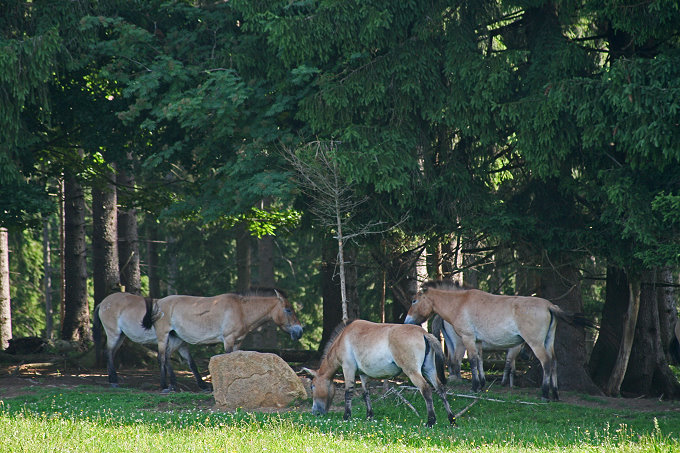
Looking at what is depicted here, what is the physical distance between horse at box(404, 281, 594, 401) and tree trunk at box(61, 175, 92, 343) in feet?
38.9

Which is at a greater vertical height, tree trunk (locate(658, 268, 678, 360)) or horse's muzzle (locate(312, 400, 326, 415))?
tree trunk (locate(658, 268, 678, 360))

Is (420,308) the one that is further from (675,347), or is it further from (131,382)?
(131,382)

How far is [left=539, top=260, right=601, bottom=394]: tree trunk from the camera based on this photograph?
16625 mm

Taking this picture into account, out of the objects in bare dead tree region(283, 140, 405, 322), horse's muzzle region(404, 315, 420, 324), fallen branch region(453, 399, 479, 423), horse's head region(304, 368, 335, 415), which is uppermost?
bare dead tree region(283, 140, 405, 322)

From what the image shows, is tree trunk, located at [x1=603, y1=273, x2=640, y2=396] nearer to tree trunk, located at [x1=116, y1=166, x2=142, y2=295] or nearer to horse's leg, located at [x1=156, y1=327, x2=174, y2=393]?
horse's leg, located at [x1=156, y1=327, x2=174, y2=393]

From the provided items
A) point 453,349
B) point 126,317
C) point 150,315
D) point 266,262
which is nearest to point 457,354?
point 453,349

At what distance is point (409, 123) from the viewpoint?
52.3ft

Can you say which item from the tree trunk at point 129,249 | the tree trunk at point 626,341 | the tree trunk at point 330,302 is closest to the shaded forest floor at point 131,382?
the tree trunk at point 626,341

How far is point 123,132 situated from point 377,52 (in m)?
6.95

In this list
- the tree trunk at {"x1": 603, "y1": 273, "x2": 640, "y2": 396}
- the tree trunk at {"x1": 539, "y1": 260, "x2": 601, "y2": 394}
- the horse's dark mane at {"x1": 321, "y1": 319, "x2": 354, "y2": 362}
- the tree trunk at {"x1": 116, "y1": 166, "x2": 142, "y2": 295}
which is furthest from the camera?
the tree trunk at {"x1": 116, "y1": 166, "x2": 142, "y2": 295}

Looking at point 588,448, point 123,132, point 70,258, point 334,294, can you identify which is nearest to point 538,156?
point 588,448

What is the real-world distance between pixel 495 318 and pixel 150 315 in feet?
25.1

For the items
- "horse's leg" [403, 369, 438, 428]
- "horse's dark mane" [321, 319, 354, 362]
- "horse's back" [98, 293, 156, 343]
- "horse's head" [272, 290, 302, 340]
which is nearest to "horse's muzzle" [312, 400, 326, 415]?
"horse's dark mane" [321, 319, 354, 362]

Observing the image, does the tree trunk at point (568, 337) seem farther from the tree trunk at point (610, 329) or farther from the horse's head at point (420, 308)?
the horse's head at point (420, 308)
